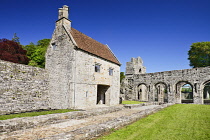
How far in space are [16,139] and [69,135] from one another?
209 centimetres

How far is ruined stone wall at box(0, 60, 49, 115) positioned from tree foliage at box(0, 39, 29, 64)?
15880 mm

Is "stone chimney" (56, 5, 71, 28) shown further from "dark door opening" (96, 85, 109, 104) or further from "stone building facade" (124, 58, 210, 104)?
"stone building facade" (124, 58, 210, 104)

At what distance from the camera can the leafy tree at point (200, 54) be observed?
117 ft

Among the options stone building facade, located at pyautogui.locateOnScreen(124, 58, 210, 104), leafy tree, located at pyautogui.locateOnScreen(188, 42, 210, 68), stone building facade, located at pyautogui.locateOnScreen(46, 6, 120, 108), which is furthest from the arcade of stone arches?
stone building facade, located at pyautogui.locateOnScreen(46, 6, 120, 108)

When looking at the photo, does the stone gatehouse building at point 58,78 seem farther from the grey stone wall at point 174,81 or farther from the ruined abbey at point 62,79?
the grey stone wall at point 174,81

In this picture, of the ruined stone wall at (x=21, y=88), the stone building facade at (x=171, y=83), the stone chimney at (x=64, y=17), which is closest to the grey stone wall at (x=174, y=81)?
the stone building facade at (x=171, y=83)

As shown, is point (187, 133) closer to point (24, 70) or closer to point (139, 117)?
point (139, 117)

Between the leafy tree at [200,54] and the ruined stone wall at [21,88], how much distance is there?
38095 millimetres

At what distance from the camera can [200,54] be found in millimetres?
37031

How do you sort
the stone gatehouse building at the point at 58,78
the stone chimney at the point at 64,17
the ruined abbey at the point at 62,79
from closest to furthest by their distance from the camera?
the stone gatehouse building at the point at 58,78 → the ruined abbey at the point at 62,79 → the stone chimney at the point at 64,17

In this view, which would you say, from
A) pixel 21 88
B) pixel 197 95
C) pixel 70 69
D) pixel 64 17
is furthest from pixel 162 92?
pixel 21 88

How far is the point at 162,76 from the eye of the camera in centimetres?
2517

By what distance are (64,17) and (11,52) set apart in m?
18.9

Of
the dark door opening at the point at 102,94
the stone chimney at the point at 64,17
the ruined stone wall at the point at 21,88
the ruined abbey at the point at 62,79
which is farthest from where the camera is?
the dark door opening at the point at 102,94
